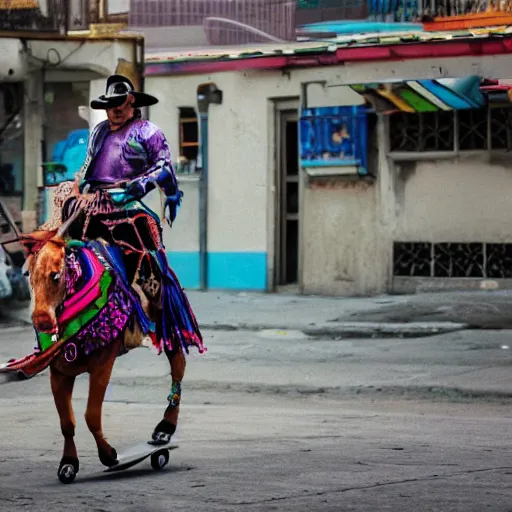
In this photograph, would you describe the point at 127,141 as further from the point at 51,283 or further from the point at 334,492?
the point at 334,492

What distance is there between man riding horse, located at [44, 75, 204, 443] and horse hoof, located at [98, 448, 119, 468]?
19.5 inches

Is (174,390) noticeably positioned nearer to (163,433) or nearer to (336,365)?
(163,433)

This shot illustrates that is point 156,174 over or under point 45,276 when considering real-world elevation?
over

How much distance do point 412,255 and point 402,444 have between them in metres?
12.9

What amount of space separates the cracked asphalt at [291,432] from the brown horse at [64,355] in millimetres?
164

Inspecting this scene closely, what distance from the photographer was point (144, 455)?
26.9ft

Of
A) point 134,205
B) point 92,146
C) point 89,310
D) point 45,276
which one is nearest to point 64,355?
point 89,310

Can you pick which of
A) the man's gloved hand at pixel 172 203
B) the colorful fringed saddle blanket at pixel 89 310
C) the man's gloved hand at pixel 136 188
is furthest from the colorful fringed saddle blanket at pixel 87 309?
the man's gloved hand at pixel 172 203

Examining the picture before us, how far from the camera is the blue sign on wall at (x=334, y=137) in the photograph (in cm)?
2202

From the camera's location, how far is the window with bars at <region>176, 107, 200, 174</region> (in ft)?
80.1

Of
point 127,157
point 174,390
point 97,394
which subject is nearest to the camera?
point 97,394

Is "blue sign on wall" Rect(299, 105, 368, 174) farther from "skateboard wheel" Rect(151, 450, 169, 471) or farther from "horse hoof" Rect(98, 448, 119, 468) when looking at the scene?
"horse hoof" Rect(98, 448, 119, 468)

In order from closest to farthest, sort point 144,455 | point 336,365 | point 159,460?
point 144,455
point 159,460
point 336,365

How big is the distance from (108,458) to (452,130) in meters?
13.8
